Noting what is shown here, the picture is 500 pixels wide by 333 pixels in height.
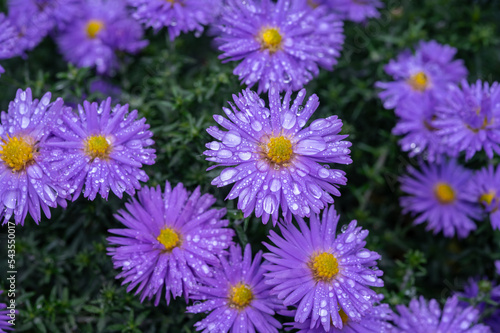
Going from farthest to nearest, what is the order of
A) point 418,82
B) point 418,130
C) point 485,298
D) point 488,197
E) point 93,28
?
point 93,28 → point 418,82 → point 418,130 → point 488,197 → point 485,298

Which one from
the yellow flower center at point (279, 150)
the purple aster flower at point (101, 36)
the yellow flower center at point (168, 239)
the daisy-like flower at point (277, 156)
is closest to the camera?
the daisy-like flower at point (277, 156)

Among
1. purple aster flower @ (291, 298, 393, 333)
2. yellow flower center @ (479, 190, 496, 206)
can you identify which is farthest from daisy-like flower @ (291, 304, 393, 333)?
yellow flower center @ (479, 190, 496, 206)

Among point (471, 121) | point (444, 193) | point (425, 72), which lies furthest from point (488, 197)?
point (425, 72)

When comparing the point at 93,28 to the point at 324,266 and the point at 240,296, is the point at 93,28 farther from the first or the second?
the point at 324,266

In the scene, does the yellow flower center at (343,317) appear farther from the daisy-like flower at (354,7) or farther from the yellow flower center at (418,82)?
the daisy-like flower at (354,7)

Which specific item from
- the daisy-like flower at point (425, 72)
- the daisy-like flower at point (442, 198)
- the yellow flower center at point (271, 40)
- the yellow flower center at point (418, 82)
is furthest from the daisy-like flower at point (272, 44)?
the daisy-like flower at point (442, 198)

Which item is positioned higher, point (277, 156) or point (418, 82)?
point (418, 82)
